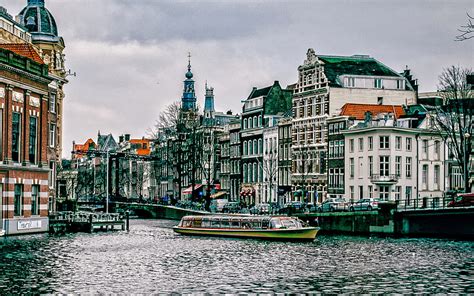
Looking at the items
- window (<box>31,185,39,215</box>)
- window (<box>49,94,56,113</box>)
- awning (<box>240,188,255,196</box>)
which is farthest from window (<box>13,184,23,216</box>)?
awning (<box>240,188,255,196</box>)

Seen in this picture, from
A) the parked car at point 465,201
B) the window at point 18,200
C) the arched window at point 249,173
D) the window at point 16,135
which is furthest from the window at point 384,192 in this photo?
the window at point 16,135

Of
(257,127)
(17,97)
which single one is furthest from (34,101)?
(257,127)

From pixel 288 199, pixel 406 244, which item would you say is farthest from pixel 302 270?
pixel 288 199

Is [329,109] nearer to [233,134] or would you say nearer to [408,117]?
[408,117]

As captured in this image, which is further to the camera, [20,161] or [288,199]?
[288,199]

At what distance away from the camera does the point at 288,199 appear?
109812 mm

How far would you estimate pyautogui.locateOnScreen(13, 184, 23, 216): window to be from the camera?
6569 centimetres

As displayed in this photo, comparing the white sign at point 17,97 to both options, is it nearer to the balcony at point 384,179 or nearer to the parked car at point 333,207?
the parked car at point 333,207

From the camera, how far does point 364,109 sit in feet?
328

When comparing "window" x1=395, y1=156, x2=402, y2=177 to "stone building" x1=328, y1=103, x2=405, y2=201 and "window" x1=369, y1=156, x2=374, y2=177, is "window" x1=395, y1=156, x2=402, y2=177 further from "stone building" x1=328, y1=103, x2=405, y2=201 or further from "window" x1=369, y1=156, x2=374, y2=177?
"stone building" x1=328, y1=103, x2=405, y2=201

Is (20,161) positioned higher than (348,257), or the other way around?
(20,161)

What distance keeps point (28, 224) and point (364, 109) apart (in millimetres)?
45632

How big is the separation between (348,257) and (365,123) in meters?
47.5

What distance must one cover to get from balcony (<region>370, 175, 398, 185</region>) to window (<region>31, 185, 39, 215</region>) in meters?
38.1
